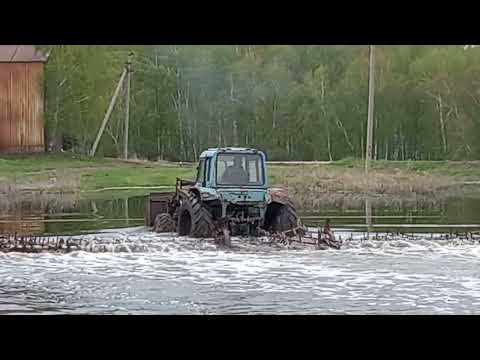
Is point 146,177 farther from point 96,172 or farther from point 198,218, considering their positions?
point 198,218

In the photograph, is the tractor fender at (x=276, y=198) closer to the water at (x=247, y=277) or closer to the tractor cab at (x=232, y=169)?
the tractor cab at (x=232, y=169)

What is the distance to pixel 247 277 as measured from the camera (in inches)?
267

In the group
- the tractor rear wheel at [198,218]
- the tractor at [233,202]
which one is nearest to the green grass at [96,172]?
the tractor at [233,202]

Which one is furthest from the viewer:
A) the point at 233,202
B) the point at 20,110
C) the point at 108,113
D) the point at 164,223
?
the point at 108,113

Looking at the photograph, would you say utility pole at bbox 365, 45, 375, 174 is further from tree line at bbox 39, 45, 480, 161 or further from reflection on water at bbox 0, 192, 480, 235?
reflection on water at bbox 0, 192, 480, 235

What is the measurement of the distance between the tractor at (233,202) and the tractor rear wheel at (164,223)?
0.13 ft

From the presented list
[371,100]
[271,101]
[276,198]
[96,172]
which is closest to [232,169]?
[276,198]

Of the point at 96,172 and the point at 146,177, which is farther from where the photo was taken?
the point at 96,172

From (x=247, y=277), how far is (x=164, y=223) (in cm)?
249
